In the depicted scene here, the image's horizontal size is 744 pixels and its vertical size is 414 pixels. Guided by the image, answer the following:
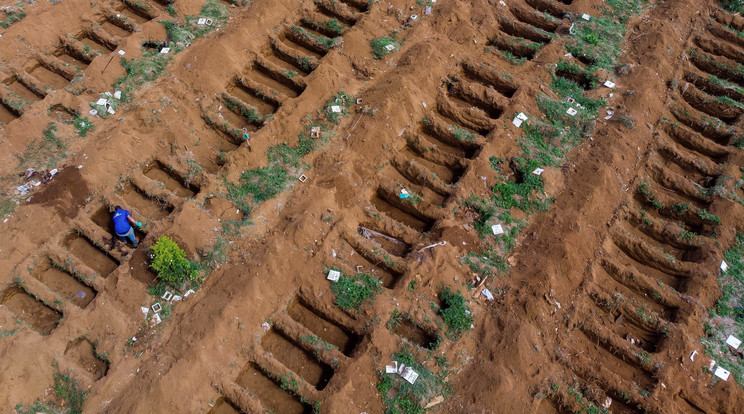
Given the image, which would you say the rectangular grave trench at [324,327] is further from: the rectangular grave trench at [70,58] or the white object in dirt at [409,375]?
the rectangular grave trench at [70,58]

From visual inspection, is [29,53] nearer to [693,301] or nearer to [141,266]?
[141,266]

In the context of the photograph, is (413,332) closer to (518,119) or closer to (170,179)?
(518,119)

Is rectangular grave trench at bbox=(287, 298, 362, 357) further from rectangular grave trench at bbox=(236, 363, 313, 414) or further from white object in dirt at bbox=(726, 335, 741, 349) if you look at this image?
white object in dirt at bbox=(726, 335, 741, 349)

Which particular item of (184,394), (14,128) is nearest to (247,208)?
(184,394)

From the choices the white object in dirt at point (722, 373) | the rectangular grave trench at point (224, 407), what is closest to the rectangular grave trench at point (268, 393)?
the rectangular grave trench at point (224, 407)

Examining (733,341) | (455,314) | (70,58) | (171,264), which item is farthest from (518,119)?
(70,58)

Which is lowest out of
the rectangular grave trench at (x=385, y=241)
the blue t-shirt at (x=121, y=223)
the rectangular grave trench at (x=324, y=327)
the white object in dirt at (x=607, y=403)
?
the rectangular grave trench at (x=324, y=327)
